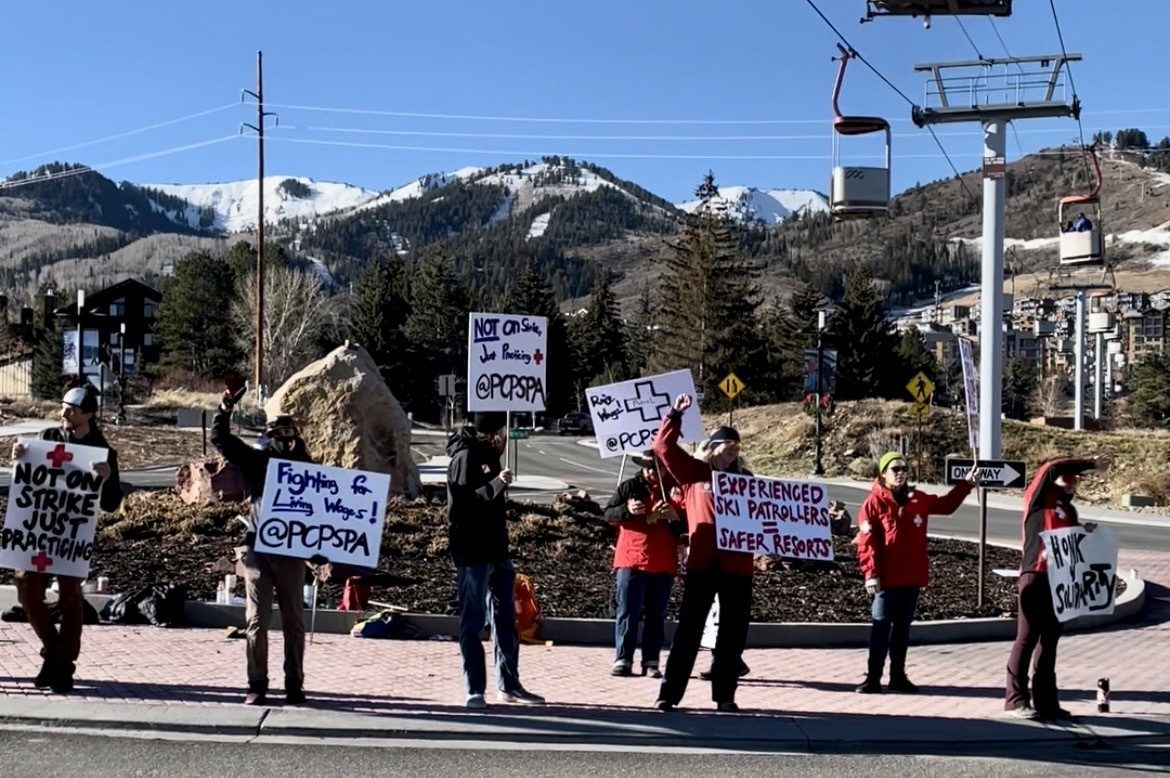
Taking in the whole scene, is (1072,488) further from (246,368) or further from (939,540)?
(246,368)

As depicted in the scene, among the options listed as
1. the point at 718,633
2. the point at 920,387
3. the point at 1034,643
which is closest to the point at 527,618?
the point at 718,633

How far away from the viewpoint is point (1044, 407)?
11838 cm

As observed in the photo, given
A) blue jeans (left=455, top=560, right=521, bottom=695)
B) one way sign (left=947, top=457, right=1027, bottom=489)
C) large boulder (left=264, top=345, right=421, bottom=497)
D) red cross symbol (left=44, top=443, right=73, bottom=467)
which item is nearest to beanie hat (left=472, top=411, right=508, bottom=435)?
blue jeans (left=455, top=560, right=521, bottom=695)

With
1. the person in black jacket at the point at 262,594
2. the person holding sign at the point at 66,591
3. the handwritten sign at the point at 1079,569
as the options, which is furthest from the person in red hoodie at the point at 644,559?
the person holding sign at the point at 66,591

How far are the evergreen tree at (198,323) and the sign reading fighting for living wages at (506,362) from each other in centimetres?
7433

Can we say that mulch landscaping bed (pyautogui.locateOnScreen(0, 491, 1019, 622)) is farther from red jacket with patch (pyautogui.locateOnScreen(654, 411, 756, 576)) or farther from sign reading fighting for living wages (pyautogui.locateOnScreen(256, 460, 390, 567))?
red jacket with patch (pyautogui.locateOnScreen(654, 411, 756, 576))

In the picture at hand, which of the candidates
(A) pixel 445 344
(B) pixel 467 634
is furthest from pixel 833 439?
(A) pixel 445 344

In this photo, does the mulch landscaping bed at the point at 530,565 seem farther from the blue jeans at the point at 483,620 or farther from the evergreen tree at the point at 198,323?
the evergreen tree at the point at 198,323

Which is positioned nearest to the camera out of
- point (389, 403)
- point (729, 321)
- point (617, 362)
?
point (389, 403)

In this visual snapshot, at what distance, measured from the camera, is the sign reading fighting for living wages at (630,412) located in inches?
427

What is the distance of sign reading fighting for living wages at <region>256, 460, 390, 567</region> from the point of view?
8.12m

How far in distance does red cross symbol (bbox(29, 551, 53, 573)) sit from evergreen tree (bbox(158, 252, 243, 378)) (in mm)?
76979

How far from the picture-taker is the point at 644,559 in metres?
9.25

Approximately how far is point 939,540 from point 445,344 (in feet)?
228
